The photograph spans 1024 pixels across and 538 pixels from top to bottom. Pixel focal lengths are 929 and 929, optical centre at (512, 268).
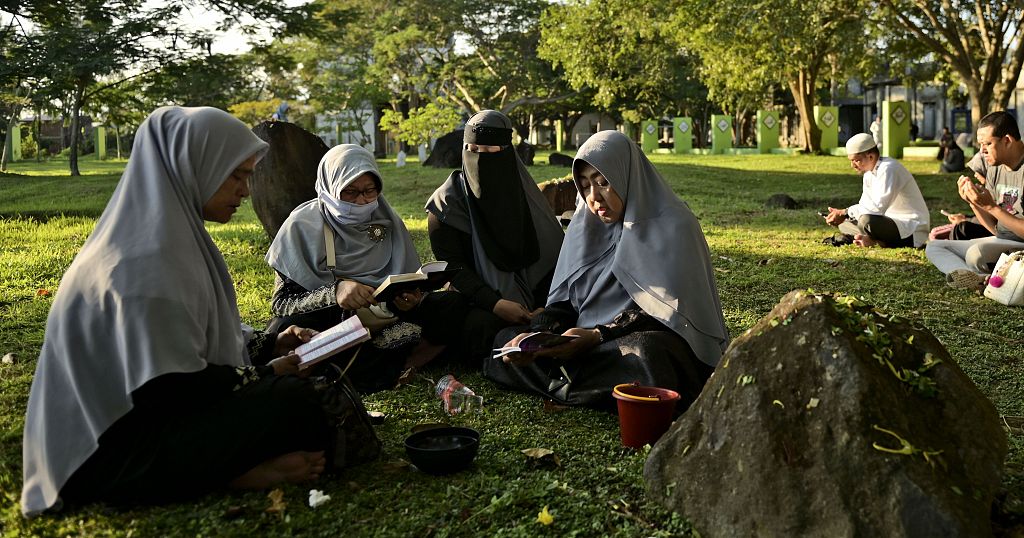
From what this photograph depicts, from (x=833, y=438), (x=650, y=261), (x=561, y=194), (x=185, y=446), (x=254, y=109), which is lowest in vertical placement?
(x=185, y=446)

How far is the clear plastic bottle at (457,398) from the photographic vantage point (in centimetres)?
429

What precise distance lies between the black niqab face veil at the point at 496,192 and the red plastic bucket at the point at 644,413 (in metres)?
1.73

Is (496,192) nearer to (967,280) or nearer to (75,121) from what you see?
(967,280)

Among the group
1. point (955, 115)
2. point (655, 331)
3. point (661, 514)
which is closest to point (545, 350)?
point (655, 331)

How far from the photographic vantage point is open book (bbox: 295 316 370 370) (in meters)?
3.32

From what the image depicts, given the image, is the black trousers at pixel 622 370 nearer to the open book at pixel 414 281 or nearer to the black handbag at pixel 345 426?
the open book at pixel 414 281

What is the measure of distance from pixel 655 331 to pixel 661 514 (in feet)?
4.12

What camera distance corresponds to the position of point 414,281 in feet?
13.2

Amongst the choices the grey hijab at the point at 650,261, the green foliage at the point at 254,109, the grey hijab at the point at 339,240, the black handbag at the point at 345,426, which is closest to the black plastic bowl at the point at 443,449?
the black handbag at the point at 345,426

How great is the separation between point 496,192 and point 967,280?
12.1 ft

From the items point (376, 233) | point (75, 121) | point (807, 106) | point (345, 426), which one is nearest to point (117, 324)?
point (345, 426)

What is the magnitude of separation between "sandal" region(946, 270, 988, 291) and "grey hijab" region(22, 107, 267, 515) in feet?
Result: 18.1

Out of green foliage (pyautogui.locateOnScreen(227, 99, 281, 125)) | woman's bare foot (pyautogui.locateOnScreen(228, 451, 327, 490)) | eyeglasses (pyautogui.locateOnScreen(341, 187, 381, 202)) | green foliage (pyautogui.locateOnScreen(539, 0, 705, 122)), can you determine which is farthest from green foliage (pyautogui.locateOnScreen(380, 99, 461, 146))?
woman's bare foot (pyautogui.locateOnScreen(228, 451, 327, 490))

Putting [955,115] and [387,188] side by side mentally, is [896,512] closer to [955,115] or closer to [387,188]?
[387,188]
